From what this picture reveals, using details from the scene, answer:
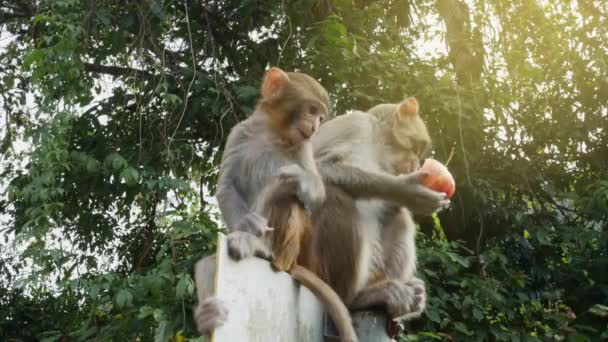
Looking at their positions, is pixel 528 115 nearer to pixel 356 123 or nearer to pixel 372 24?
pixel 372 24

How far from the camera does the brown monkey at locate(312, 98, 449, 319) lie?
4.02 m

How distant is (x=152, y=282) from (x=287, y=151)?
6.88 feet

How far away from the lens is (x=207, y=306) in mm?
2568

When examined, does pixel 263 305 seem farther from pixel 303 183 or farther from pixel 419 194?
pixel 419 194

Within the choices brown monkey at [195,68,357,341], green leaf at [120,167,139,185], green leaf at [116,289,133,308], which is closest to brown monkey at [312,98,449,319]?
brown monkey at [195,68,357,341]

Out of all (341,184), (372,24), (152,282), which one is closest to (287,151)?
(341,184)

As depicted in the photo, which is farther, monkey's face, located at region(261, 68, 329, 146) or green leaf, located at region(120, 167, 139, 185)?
green leaf, located at region(120, 167, 139, 185)

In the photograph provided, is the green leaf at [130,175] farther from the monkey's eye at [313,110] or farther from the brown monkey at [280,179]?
the monkey's eye at [313,110]

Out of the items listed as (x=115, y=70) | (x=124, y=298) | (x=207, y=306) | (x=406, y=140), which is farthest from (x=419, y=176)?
Result: (x=115, y=70)

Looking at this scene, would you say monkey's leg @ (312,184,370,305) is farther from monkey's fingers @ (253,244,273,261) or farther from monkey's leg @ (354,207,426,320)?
monkey's fingers @ (253,244,273,261)

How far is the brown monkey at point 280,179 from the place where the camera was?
138 inches

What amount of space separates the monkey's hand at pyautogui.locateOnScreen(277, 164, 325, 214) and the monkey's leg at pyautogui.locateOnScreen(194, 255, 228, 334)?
1.72ft

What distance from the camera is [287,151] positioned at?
4074 millimetres

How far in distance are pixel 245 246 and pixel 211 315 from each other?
2.11ft
